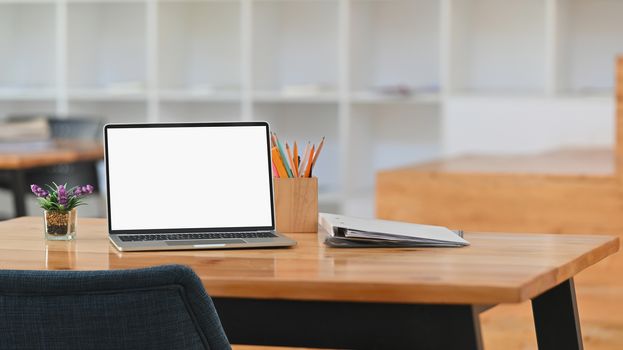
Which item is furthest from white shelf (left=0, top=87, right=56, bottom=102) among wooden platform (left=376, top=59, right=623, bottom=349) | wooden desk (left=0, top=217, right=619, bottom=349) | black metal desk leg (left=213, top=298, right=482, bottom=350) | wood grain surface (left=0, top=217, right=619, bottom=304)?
black metal desk leg (left=213, top=298, right=482, bottom=350)

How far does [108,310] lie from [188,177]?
76 centimetres

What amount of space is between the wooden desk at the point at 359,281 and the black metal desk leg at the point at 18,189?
253 centimetres

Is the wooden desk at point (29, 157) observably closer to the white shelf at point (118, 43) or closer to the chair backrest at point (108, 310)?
the white shelf at point (118, 43)

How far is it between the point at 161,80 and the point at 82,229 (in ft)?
13.2

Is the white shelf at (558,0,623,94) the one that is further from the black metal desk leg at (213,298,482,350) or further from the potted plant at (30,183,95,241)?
the black metal desk leg at (213,298,482,350)

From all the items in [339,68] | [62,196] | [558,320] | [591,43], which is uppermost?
[591,43]

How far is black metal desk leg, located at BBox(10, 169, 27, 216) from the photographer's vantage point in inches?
176

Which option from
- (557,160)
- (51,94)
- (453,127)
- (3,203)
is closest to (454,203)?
(557,160)

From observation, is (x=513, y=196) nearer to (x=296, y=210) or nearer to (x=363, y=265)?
(x=296, y=210)

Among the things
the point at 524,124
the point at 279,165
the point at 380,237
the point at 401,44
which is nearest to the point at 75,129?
the point at 401,44

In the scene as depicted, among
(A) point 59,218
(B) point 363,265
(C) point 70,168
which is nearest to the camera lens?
(B) point 363,265

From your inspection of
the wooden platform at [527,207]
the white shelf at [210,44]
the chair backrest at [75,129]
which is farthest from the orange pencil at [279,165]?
the white shelf at [210,44]

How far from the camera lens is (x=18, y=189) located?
447cm

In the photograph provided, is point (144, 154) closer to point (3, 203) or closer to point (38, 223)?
point (38, 223)
